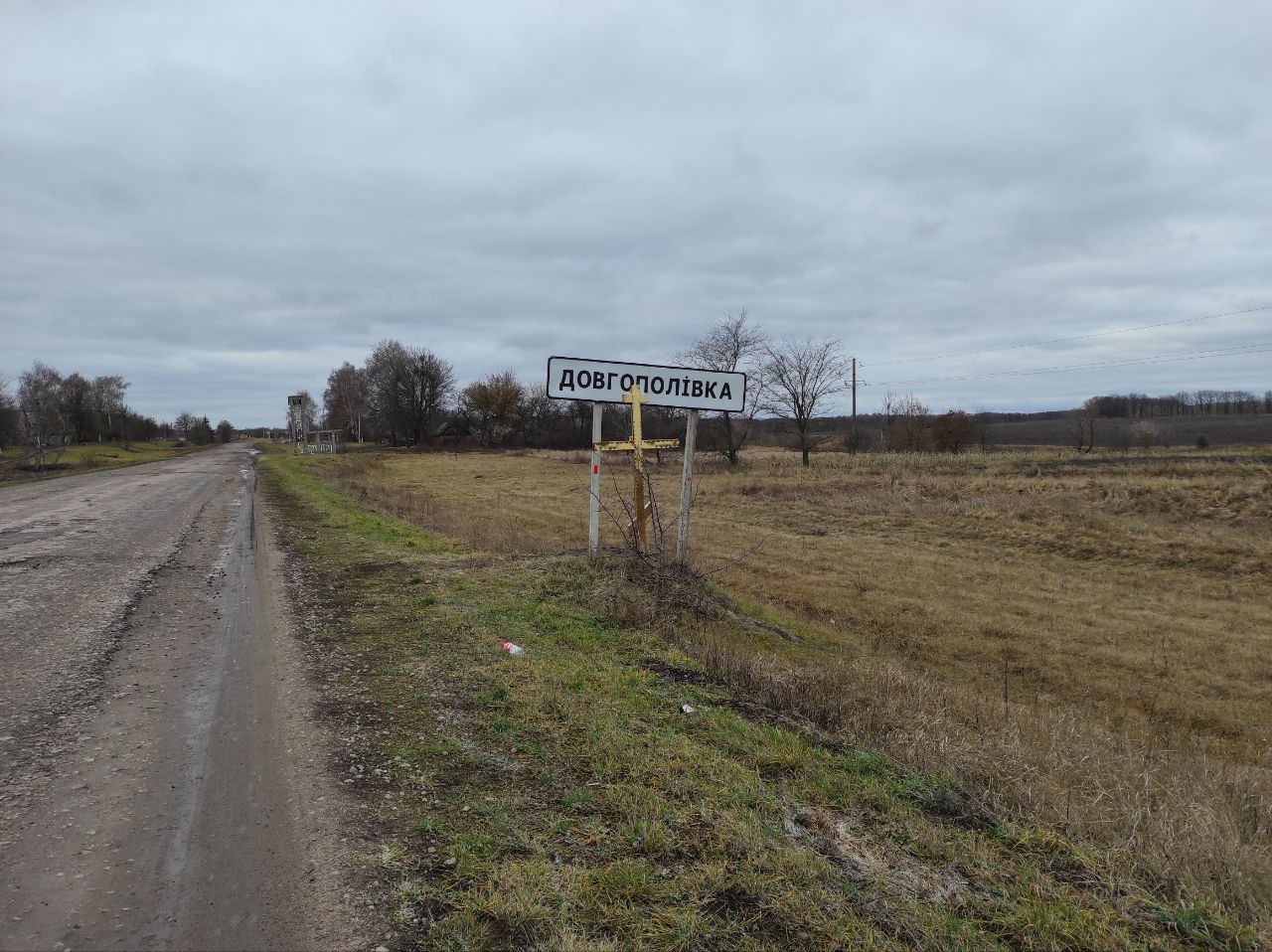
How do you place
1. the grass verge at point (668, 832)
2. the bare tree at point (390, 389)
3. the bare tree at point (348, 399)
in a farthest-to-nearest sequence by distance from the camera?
the bare tree at point (348, 399), the bare tree at point (390, 389), the grass verge at point (668, 832)

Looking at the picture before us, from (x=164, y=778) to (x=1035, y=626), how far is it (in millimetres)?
11552

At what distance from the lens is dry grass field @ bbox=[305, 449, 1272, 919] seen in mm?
3979

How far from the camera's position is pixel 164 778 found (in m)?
3.65

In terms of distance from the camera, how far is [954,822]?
11.0 feet

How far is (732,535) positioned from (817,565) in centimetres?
429

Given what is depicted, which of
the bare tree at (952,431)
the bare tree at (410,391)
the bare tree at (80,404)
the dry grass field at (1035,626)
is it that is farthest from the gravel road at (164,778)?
the bare tree at (80,404)

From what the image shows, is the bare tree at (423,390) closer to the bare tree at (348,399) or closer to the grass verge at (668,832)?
the bare tree at (348,399)

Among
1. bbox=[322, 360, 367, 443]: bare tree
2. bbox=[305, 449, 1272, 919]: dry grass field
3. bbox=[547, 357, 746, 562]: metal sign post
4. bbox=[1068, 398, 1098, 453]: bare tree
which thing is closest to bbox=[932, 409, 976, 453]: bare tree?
bbox=[1068, 398, 1098, 453]: bare tree

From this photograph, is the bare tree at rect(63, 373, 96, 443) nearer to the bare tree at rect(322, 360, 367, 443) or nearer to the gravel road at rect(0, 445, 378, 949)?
the bare tree at rect(322, 360, 367, 443)

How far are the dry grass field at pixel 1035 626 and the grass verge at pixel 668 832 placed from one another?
464 mm

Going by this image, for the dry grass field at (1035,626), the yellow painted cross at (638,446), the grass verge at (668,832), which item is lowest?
the dry grass field at (1035,626)

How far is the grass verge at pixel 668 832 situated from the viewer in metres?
2.54

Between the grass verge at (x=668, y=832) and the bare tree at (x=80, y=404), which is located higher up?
the bare tree at (x=80, y=404)

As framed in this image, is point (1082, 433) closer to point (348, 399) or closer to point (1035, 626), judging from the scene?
point (1035, 626)
